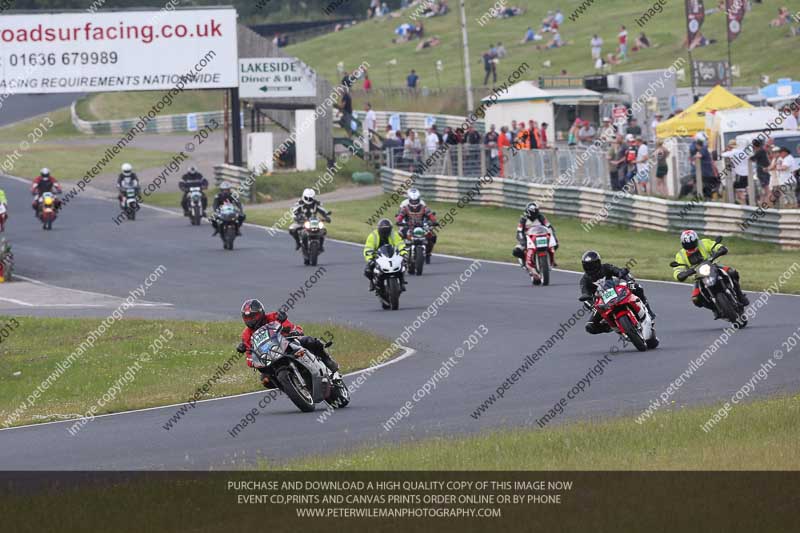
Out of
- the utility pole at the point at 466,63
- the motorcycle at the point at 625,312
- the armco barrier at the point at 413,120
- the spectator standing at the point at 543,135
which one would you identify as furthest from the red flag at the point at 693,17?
the motorcycle at the point at 625,312

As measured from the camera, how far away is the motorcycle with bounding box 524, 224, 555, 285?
79.5ft

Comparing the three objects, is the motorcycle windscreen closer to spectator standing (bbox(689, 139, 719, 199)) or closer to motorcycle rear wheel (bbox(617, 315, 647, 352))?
motorcycle rear wheel (bbox(617, 315, 647, 352))

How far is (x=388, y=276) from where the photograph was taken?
73.5ft

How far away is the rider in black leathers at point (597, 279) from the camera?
55.4 feet

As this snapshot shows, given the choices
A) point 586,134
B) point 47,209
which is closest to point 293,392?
point 47,209

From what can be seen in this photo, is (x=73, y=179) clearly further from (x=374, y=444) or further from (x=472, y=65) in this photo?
(x=374, y=444)

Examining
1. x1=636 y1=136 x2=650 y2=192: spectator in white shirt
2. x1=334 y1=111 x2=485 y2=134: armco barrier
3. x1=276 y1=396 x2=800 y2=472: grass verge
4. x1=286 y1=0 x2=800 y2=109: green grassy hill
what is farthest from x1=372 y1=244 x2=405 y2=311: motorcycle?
x1=334 y1=111 x2=485 y2=134: armco barrier

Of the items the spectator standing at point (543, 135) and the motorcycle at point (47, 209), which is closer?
the motorcycle at point (47, 209)

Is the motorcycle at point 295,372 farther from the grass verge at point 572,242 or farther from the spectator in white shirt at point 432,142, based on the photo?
the spectator in white shirt at point 432,142

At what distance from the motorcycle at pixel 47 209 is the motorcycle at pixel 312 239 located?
1170 cm

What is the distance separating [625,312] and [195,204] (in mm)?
23406
